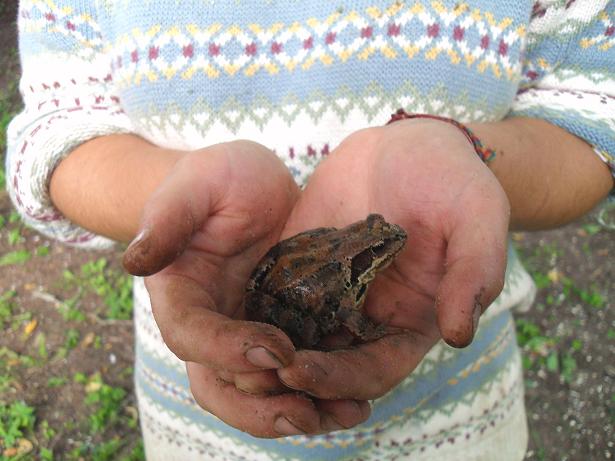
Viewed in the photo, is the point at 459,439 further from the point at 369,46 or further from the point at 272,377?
the point at 369,46

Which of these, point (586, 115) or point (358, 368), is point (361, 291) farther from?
point (586, 115)

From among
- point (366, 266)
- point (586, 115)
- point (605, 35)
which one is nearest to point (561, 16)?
point (605, 35)

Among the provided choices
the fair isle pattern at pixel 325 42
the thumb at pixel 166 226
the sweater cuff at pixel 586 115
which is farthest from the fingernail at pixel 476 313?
the sweater cuff at pixel 586 115

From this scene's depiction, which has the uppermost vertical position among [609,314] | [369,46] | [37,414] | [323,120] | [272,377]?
[369,46]

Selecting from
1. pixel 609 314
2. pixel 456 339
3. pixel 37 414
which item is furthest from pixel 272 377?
pixel 609 314

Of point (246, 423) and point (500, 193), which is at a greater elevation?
point (500, 193)

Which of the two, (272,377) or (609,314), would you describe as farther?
(609,314)

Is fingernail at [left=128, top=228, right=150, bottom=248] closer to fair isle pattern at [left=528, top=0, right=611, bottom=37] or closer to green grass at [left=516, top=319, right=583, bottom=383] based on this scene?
fair isle pattern at [left=528, top=0, right=611, bottom=37]
